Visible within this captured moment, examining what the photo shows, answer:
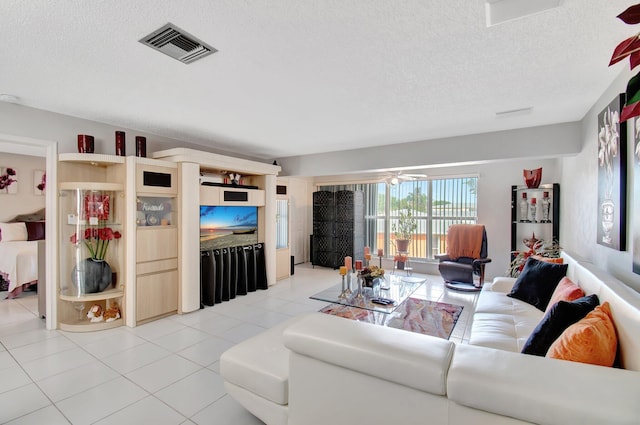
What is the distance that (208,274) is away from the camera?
169 inches

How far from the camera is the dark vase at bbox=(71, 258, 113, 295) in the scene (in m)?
3.42

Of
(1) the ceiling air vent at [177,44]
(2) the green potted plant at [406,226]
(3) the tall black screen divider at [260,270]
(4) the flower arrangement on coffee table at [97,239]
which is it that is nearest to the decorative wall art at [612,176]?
(1) the ceiling air vent at [177,44]

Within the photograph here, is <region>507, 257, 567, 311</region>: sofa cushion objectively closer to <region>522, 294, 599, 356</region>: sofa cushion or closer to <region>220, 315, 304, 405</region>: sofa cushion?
<region>522, 294, 599, 356</region>: sofa cushion

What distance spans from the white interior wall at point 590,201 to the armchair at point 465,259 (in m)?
1.12

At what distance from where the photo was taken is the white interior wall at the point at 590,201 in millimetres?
2072

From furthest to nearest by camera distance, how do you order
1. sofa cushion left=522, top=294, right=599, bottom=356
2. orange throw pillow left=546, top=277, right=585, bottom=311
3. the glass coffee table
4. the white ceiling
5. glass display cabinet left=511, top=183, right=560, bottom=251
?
glass display cabinet left=511, top=183, right=560, bottom=251 < the glass coffee table < orange throw pillow left=546, top=277, right=585, bottom=311 < sofa cushion left=522, top=294, right=599, bottom=356 < the white ceiling

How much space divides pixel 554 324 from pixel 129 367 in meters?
3.22

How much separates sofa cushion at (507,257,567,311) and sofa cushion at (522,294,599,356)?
128 centimetres

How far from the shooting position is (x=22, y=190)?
537 cm

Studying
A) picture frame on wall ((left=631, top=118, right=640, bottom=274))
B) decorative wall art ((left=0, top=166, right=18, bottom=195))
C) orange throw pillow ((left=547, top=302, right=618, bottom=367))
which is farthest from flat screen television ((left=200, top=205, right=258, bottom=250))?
picture frame on wall ((left=631, top=118, right=640, bottom=274))

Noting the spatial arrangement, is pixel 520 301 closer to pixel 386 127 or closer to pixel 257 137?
pixel 386 127

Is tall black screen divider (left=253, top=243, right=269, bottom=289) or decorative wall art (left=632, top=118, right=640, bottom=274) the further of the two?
tall black screen divider (left=253, top=243, right=269, bottom=289)

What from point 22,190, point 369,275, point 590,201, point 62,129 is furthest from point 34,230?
point 590,201

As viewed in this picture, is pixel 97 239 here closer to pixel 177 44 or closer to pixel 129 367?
pixel 129 367
